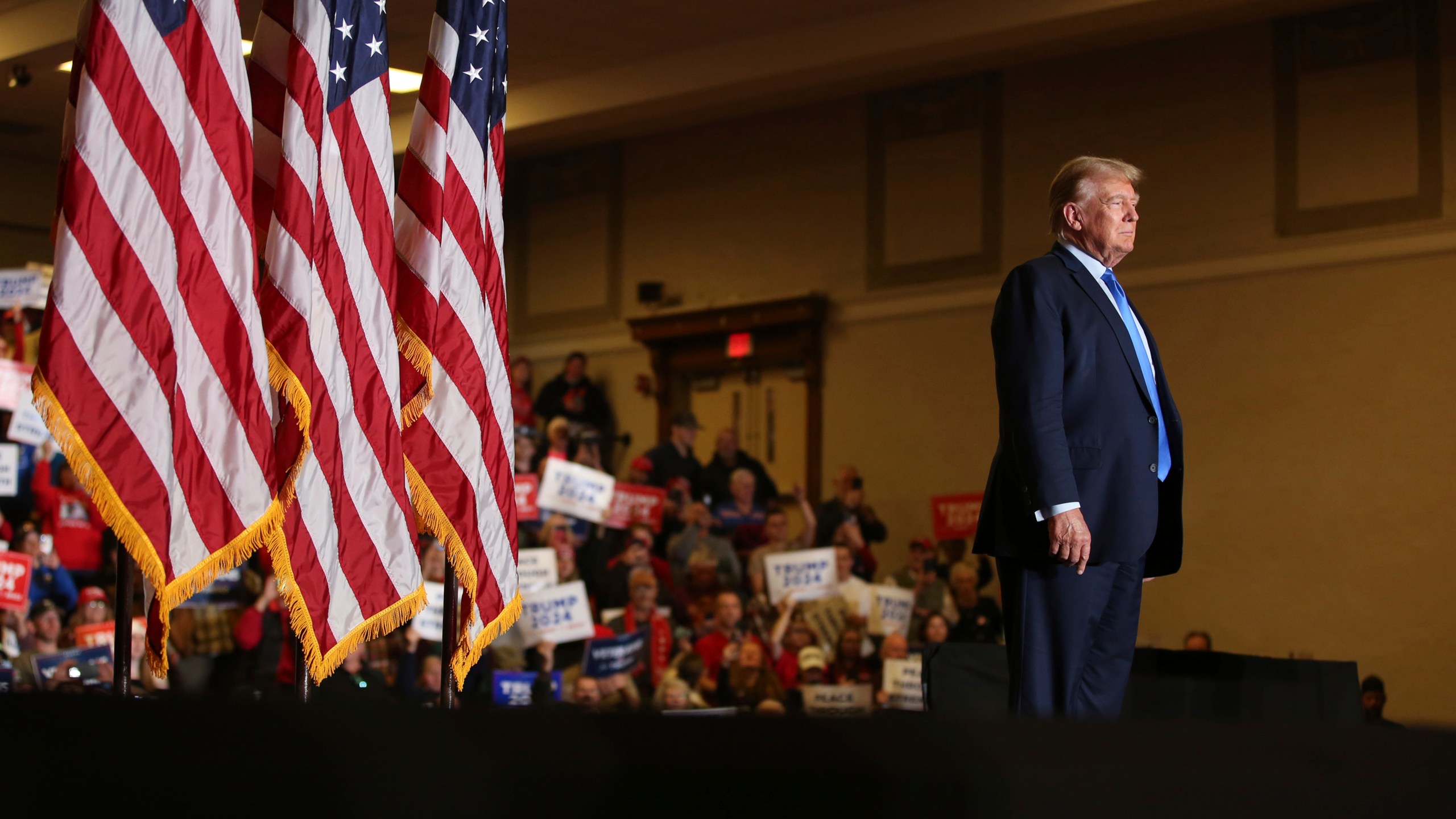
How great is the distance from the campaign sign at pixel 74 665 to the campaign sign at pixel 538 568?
7.35ft

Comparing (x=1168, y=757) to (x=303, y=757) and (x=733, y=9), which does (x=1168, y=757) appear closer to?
(x=303, y=757)

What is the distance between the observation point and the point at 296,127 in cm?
334

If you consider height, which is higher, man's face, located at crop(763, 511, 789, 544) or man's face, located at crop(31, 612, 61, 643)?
man's face, located at crop(763, 511, 789, 544)

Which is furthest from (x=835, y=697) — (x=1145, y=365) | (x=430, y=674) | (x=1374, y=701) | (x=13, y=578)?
(x=1145, y=365)

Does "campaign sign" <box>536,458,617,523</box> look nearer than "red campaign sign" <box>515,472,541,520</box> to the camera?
No

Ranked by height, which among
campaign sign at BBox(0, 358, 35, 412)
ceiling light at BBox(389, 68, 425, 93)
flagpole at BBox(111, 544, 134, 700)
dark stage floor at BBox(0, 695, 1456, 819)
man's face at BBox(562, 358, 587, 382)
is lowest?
flagpole at BBox(111, 544, 134, 700)

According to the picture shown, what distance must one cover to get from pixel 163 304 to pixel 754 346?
841 centimetres

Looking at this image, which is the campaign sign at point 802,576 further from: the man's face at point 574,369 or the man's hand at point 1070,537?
the man's hand at point 1070,537

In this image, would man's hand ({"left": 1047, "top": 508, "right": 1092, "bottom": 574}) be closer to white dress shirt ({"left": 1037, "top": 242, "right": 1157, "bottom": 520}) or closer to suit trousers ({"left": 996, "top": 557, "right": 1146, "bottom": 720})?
suit trousers ({"left": 996, "top": 557, "right": 1146, "bottom": 720})

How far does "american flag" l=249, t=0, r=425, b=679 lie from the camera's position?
10.9 ft

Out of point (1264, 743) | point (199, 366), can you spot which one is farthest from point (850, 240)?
point (1264, 743)

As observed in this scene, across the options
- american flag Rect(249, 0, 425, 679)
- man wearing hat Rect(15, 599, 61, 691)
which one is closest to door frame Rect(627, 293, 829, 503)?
man wearing hat Rect(15, 599, 61, 691)

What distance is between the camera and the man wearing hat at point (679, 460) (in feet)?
32.2

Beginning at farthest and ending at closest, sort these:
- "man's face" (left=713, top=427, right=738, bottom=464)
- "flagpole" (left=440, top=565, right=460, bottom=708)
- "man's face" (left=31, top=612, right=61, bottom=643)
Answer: "man's face" (left=713, top=427, right=738, bottom=464) → "man's face" (left=31, top=612, right=61, bottom=643) → "flagpole" (left=440, top=565, right=460, bottom=708)
